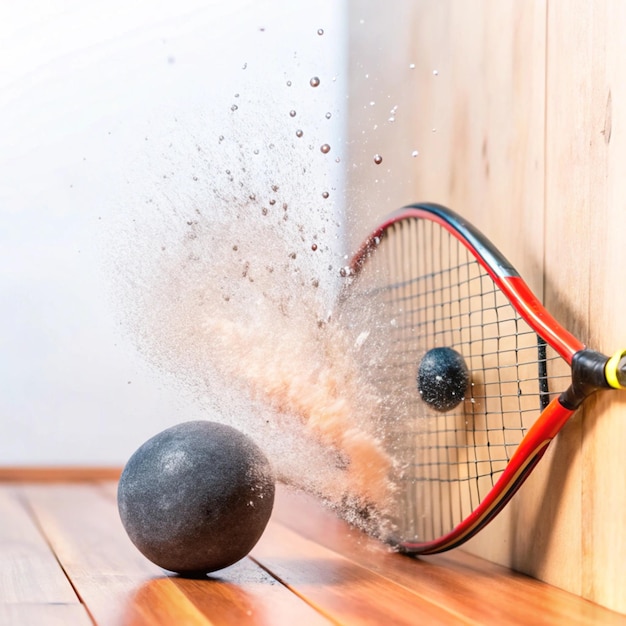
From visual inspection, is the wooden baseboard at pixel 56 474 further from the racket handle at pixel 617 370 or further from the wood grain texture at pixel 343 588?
the racket handle at pixel 617 370

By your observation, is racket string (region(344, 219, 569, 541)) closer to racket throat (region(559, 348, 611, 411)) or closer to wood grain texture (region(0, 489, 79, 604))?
racket throat (region(559, 348, 611, 411))

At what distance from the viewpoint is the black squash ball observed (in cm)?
141

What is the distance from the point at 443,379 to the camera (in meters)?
1.41

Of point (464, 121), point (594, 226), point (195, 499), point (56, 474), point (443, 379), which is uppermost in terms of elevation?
point (464, 121)

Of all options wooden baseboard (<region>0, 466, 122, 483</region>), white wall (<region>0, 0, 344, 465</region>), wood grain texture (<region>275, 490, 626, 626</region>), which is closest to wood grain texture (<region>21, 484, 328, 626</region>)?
wood grain texture (<region>275, 490, 626, 626</region>)

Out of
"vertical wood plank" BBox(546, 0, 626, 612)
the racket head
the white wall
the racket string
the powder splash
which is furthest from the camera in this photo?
the white wall

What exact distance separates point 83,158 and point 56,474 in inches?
35.5

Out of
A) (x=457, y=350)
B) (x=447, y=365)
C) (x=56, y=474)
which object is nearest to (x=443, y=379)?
(x=447, y=365)

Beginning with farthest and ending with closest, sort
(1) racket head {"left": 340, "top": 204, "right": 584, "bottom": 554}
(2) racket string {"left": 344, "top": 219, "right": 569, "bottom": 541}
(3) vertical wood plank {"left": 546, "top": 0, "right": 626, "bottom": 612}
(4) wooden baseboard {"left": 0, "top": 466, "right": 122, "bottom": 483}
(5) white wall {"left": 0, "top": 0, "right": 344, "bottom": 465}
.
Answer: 1. (4) wooden baseboard {"left": 0, "top": 466, "right": 122, "bottom": 483}
2. (5) white wall {"left": 0, "top": 0, "right": 344, "bottom": 465}
3. (2) racket string {"left": 344, "top": 219, "right": 569, "bottom": 541}
4. (1) racket head {"left": 340, "top": 204, "right": 584, "bottom": 554}
5. (3) vertical wood plank {"left": 546, "top": 0, "right": 626, "bottom": 612}

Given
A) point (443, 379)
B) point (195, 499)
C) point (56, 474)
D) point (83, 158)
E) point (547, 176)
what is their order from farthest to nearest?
point (56, 474) → point (83, 158) → point (443, 379) → point (547, 176) → point (195, 499)

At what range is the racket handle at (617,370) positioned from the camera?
1037mm

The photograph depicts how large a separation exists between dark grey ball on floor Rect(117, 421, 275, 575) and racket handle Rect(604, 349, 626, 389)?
47 cm

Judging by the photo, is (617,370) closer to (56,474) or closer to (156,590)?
(156,590)

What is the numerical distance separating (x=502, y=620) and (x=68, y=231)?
1.84 m
